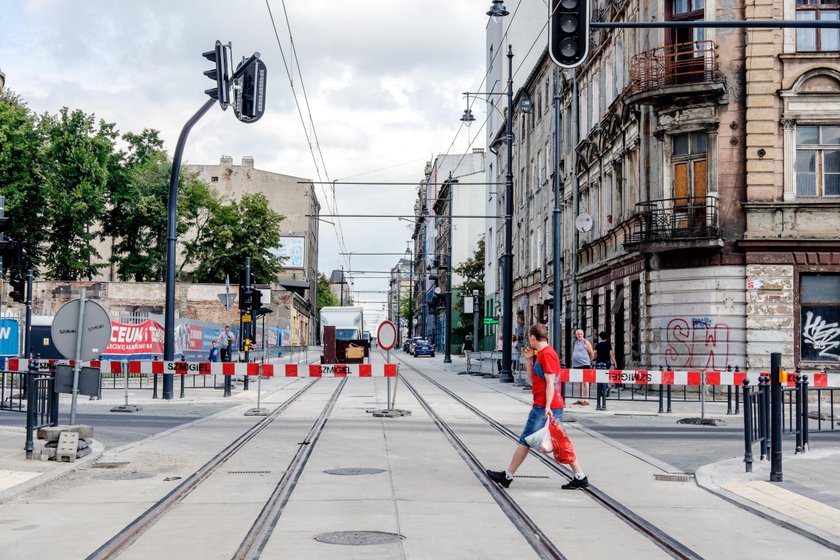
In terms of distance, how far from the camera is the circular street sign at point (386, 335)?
70.4 ft

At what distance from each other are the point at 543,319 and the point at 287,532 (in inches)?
1625

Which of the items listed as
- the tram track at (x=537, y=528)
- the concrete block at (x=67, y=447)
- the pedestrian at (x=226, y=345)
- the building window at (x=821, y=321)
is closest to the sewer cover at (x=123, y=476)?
the concrete block at (x=67, y=447)

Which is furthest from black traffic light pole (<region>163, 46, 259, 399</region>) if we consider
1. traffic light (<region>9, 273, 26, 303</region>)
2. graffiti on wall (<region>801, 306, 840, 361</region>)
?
graffiti on wall (<region>801, 306, 840, 361</region>)

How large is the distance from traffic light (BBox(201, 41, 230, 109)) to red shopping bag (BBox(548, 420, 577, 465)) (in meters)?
10.8

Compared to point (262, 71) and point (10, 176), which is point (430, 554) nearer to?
point (262, 71)

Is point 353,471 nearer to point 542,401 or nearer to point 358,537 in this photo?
point 542,401

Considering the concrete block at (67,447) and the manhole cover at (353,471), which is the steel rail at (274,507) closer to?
the manhole cover at (353,471)

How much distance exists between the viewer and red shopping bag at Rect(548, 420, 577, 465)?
36.4 ft

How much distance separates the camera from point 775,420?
12234 millimetres

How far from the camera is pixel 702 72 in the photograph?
28000mm

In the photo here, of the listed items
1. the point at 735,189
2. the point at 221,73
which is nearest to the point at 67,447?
the point at 221,73

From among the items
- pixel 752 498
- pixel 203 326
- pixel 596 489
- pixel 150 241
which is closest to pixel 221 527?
pixel 596 489

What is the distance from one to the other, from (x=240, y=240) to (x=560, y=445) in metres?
65.3

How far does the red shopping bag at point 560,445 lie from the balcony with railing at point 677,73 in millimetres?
18512
